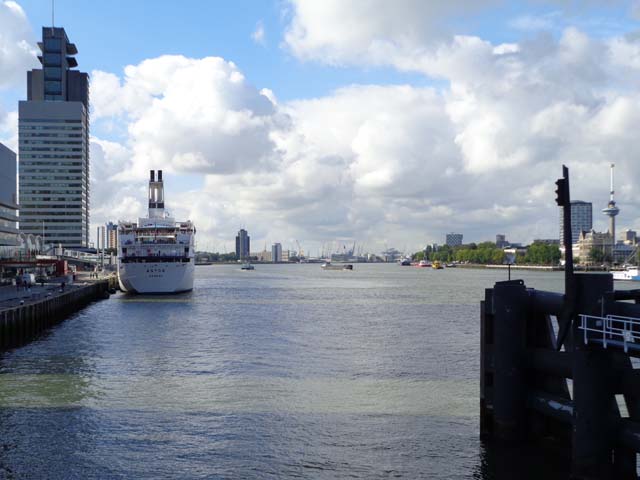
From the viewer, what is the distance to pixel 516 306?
714 inches

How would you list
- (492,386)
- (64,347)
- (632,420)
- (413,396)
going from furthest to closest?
(64,347) < (413,396) < (492,386) < (632,420)

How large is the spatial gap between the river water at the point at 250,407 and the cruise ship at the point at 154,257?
42.3 metres

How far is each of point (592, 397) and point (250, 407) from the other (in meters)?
14.5

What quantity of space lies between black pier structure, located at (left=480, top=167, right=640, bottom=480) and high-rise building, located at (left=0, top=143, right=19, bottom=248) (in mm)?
92810

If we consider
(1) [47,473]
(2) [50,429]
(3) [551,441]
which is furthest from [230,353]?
(3) [551,441]

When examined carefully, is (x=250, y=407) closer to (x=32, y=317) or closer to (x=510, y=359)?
(x=510, y=359)

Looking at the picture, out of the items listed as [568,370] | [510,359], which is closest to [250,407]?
[510,359]

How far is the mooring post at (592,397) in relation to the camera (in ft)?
47.1

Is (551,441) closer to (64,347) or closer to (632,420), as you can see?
(632,420)

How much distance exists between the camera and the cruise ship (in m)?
92.8

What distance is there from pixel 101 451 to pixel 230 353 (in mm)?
19827

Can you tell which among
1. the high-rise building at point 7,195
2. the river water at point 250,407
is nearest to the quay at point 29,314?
the river water at point 250,407

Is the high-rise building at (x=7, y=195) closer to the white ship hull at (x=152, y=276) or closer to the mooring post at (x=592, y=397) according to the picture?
the white ship hull at (x=152, y=276)

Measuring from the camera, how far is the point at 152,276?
305ft
